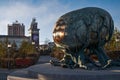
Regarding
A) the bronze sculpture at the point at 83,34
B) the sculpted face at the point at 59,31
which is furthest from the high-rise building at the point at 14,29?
the bronze sculpture at the point at 83,34

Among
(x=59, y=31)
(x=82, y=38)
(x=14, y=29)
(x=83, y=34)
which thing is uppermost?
(x=14, y=29)

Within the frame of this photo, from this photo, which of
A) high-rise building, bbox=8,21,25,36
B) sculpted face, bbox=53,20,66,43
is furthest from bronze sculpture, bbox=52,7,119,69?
high-rise building, bbox=8,21,25,36

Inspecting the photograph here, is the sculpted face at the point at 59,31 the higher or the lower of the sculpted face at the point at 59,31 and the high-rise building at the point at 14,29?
the lower

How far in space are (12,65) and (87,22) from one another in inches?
654

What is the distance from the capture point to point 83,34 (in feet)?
48.0

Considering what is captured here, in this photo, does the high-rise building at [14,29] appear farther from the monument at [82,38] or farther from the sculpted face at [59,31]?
the monument at [82,38]

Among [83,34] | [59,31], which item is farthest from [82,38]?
[59,31]

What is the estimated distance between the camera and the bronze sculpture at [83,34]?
48.0 feet

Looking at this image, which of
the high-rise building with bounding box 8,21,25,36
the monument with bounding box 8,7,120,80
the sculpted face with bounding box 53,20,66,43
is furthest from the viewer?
the high-rise building with bounding box 8,21,25,36

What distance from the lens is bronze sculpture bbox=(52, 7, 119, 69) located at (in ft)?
48.0

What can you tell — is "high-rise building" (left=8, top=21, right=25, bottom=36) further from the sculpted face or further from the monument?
the monument

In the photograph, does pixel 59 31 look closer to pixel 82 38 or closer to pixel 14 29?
pixel 82 38

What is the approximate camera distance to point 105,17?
15211mm

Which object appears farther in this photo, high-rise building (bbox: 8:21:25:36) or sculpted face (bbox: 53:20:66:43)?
high-rise building (bbox: 8:21:25:36)
